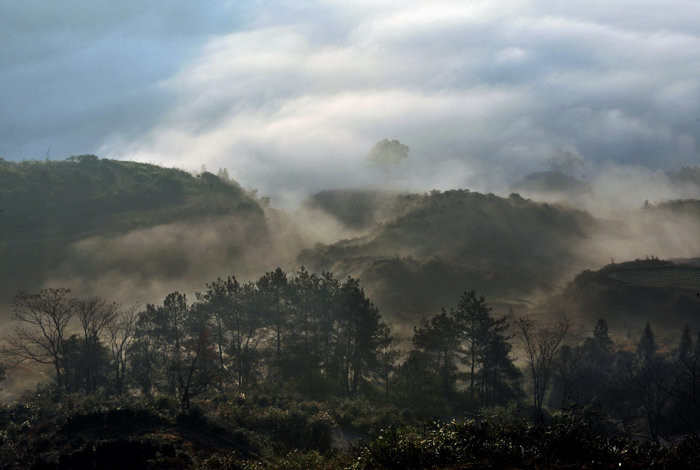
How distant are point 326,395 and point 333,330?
10.5 m

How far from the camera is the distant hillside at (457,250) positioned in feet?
373

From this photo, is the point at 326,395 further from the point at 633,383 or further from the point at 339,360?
the point at 633,383

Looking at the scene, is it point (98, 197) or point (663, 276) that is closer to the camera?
point (663, 276)

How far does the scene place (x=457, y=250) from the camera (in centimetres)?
13875

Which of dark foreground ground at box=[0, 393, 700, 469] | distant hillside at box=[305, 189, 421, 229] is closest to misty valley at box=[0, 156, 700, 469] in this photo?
dark foreground ground at box=[0, 393, 700, 469]

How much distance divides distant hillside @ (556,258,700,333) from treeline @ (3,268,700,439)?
1014 inches

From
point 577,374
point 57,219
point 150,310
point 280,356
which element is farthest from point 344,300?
point 57,219

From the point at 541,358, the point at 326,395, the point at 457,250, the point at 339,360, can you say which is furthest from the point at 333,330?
A: the point at 457,250

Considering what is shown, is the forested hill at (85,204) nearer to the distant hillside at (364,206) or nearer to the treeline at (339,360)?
the distant hillside at (364,206)

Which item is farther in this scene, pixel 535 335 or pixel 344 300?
pixel 535 335

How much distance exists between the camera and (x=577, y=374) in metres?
62.8

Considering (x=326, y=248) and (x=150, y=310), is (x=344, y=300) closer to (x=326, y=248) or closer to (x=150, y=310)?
(x=150, y=310)

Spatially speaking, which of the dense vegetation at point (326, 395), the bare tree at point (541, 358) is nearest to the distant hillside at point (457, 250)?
the dense vegetation at point (326, 395)

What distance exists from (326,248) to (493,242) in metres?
43.9
